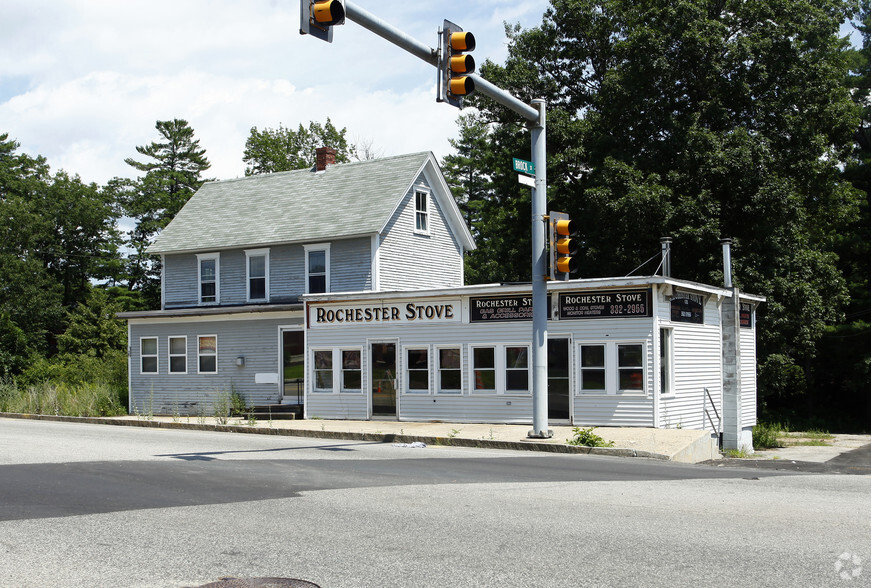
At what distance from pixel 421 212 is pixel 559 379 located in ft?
39.2

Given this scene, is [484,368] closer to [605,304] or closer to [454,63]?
[605,304]

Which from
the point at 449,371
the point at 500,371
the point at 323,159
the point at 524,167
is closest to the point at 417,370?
the point at 449,371

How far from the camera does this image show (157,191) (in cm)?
5928

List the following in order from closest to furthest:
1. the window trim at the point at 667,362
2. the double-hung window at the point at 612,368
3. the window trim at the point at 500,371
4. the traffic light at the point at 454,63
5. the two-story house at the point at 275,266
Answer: the traffic light at the point at 454,63, the double-hung window at the point at 612,368, the window trim at the point at 667,362, the window trim at the point at 500,371, the two-story house at the point at 275,266

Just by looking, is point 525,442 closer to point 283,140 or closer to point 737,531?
point 737,531

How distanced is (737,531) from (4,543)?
21.8 feet

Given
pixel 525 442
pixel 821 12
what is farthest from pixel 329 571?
pixel 821 12

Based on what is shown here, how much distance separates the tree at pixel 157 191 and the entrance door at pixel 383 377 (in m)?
37.2

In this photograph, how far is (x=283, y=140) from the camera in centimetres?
6172

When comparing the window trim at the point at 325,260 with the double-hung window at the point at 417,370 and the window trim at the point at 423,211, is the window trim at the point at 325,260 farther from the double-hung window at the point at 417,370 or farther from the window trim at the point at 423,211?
the double-hung window at the point at 417,370

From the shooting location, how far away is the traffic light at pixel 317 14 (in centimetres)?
954

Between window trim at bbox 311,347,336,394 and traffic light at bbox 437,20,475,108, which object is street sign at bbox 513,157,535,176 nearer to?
traffic light at bbox 437,20,475,108

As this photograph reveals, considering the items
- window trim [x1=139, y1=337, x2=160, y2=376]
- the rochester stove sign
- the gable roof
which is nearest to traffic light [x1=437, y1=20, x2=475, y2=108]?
the rochester stove sign

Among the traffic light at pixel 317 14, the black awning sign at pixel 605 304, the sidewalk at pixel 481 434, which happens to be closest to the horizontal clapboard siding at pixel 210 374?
the sidewalk at pixel 481 434
